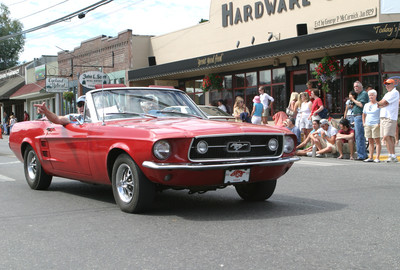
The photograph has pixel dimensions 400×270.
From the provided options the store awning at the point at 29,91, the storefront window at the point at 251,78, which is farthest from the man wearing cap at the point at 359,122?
the store awning at the point at 29,91

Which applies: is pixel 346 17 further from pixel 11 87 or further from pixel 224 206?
pixel 11 87

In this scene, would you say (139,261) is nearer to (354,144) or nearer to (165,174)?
(165,174)

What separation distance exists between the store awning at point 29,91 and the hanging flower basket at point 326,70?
2846 cm

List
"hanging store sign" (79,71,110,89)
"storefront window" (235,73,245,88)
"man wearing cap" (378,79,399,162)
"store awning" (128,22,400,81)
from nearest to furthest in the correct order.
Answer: "man wearing cap" (378,79,399,162)
"store awning" (128,22,400,81)
"storefront window" (235,73,245,88)
"hanging store sign" (79,71,110,89)

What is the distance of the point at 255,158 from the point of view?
591cm

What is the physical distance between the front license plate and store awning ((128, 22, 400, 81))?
471 inches

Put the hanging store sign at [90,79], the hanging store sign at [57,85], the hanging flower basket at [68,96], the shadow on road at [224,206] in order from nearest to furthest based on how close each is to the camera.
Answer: the shadow on road at [224,206]
the hanging store sign at [90,79]
the hanging store sign at [57,85]
the hanging flower basket at [68,96]

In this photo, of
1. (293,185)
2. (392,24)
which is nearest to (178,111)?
(293,185)

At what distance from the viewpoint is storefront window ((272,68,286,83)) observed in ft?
74.3

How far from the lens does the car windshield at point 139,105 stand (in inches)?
272

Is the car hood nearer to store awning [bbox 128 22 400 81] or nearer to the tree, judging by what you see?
store awning [bbox 128 22 400 81]

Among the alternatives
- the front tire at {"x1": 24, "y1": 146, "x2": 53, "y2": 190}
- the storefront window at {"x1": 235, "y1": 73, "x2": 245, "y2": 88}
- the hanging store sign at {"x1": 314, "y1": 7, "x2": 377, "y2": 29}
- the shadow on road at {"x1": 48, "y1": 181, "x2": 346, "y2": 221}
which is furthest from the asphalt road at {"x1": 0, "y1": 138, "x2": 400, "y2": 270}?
the storefront window at {"x1": 235, "y1": 73, "x2": 245, "y2": 88}

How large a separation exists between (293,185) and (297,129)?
756 cm

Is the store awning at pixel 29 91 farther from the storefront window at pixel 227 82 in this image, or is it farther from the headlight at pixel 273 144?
the headlight at pixel 273 144
